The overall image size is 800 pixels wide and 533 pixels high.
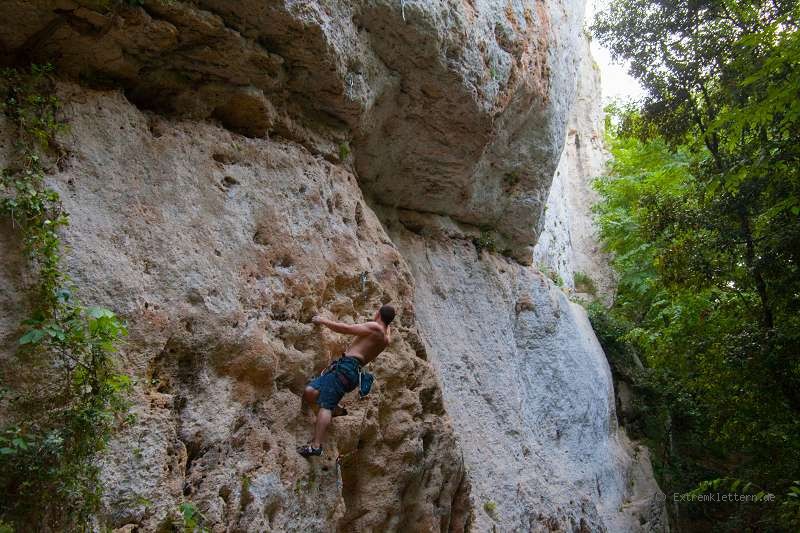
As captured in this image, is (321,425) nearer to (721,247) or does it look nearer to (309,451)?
(309,451)

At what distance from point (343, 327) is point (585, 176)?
783 inches

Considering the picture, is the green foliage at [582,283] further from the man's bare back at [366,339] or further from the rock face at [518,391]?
the man's bare back at [366,339]

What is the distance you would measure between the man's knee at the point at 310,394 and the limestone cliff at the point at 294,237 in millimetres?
106

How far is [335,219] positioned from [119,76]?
2375 mm

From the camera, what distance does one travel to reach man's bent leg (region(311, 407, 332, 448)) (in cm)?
502

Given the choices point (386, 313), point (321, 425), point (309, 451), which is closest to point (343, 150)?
point (386, 313)

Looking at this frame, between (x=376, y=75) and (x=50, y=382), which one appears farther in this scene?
(x=376, y=75)

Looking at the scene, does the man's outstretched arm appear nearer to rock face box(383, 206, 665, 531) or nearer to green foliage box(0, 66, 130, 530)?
green foliage box(0, 66, 130, 530)

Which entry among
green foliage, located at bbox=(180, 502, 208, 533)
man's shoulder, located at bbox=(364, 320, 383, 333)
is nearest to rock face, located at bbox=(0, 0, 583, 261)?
man's shoulder, located at bbox=(364, 320, 383, 333)

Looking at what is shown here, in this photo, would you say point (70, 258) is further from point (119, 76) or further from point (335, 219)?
point (335, 219)

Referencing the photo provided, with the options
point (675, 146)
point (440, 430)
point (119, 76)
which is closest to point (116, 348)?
point (119, 76)

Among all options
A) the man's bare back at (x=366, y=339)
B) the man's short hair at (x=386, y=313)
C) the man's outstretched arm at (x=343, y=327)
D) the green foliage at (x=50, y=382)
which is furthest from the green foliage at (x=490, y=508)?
the green foliage at (x=50, y=382)

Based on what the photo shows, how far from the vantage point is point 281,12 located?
528 centimetres

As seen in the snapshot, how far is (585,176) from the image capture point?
23219 mm
